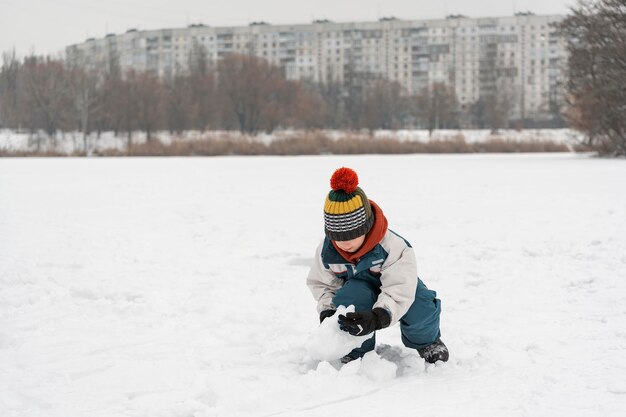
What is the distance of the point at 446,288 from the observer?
177 inches

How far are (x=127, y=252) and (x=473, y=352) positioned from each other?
3.71 m

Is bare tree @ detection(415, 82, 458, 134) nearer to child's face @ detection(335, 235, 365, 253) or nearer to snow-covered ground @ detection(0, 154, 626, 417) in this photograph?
snow-covered ground @ detection(0, 154, 626, 417)

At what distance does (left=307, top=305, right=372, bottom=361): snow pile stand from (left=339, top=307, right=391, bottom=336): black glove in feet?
0.29

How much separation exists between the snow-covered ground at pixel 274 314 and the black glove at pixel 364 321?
22cm

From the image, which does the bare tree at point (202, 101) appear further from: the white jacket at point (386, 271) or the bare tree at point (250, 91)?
the white jacket at point (386, 271)

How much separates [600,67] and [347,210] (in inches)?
755

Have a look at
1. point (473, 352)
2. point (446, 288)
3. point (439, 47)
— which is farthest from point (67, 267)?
point (439, 47)

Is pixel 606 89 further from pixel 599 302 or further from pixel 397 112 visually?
pixel 397 112

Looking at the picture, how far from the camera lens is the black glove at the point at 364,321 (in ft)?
8.41

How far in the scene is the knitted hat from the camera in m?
2.65

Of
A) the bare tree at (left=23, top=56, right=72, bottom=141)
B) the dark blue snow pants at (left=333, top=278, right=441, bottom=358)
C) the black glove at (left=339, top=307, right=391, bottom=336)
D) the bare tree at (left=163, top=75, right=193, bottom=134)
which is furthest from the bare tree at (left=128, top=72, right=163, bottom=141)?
the black glove at (left=339, top=307, right=391, bottom=336)

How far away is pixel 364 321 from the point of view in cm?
256

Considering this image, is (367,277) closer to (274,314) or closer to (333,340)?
(333,340)

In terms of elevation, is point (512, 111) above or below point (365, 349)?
above
